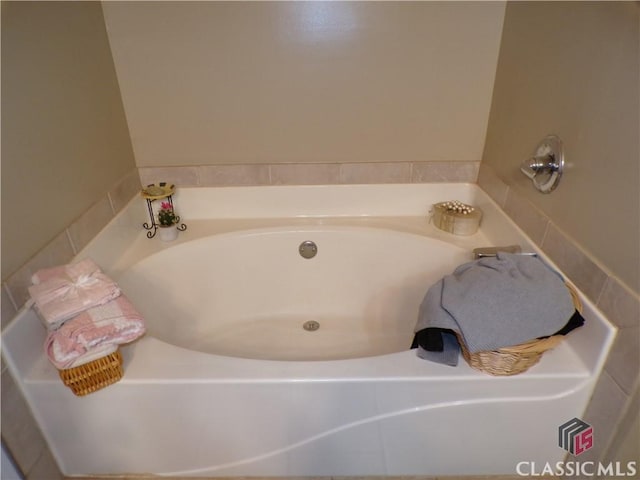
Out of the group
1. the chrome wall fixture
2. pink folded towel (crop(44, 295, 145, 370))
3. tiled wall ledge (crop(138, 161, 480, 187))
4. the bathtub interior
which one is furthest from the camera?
tiled wall ledge (crop(138, 161, 480, 187))

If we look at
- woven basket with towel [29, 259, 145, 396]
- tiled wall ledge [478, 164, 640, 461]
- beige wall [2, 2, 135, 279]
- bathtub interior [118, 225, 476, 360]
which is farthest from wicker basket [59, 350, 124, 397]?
tiled wall ledge [478, 164, 640, 461]

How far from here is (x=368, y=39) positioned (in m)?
1.45

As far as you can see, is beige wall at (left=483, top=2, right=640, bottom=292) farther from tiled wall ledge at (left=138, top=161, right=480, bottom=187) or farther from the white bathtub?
tiled wall ledge at (left=138, top=161, right=480, bottom=187)

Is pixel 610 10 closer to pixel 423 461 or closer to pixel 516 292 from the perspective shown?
pixel 516 292

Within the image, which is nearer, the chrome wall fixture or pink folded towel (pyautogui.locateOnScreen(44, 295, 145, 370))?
pink folded towel (pyautogui.locateOnScreen(44, 295, 145, 370))

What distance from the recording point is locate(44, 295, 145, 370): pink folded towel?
0.86 meters

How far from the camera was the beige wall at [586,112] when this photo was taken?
0.86m

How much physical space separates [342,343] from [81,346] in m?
1.03

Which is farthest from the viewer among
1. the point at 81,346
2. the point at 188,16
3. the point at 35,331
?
the point at 188,16

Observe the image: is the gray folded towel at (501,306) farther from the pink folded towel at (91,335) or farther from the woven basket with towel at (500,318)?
the pink folded towel at (91,335)

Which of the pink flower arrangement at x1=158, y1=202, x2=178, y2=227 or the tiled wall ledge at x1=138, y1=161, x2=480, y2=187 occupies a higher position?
the tiled wall ledge at x1=138, y1=161, x2=480, y2=187

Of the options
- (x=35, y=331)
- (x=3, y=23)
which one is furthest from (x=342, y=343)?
(x=3, y=23)

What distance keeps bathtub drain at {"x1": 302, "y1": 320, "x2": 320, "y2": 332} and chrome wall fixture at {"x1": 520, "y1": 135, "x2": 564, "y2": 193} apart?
1039 mm

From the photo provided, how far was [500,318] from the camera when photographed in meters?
0.92
